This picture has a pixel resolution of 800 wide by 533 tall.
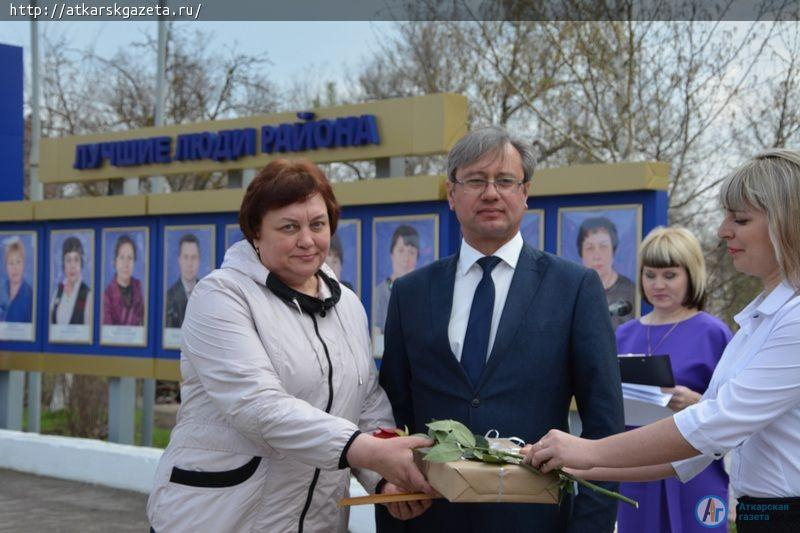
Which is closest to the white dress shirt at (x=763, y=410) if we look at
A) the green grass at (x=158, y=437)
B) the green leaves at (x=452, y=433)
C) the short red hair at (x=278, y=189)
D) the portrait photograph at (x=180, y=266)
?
the green leaves at (x=452, y=433)

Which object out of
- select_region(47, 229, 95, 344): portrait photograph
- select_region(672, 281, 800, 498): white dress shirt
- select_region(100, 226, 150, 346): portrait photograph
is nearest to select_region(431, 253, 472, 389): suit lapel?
select_region(672, 281, 800, 498): white dress shirt

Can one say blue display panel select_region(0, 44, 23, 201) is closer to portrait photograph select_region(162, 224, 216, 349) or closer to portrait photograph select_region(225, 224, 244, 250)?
portrait photograph select_region(162, 224, 216, 349)

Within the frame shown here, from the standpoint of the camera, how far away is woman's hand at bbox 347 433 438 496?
2.71m

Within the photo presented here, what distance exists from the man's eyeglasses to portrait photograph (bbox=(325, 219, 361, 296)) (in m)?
5.04

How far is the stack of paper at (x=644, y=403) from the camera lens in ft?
13.8

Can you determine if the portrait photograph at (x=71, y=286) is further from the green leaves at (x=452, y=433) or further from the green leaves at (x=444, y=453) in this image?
the green leaves at (x=444, y=453)

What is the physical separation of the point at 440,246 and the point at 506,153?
4.45m

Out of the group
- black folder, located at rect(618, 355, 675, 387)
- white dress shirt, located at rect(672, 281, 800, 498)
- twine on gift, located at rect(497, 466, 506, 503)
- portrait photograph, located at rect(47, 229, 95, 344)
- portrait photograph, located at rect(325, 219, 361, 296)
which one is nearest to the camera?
white dress shirt, located at rect(672, 281, 800, 498)

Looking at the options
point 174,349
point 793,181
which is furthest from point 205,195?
point 793,181

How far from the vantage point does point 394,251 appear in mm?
7859

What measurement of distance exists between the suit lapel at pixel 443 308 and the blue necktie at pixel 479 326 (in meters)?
0.03

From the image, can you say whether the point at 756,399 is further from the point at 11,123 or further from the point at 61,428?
the point at 61,428

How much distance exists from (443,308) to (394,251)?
4800mm

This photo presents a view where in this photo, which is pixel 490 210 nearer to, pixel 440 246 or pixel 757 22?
pixel 440 246
